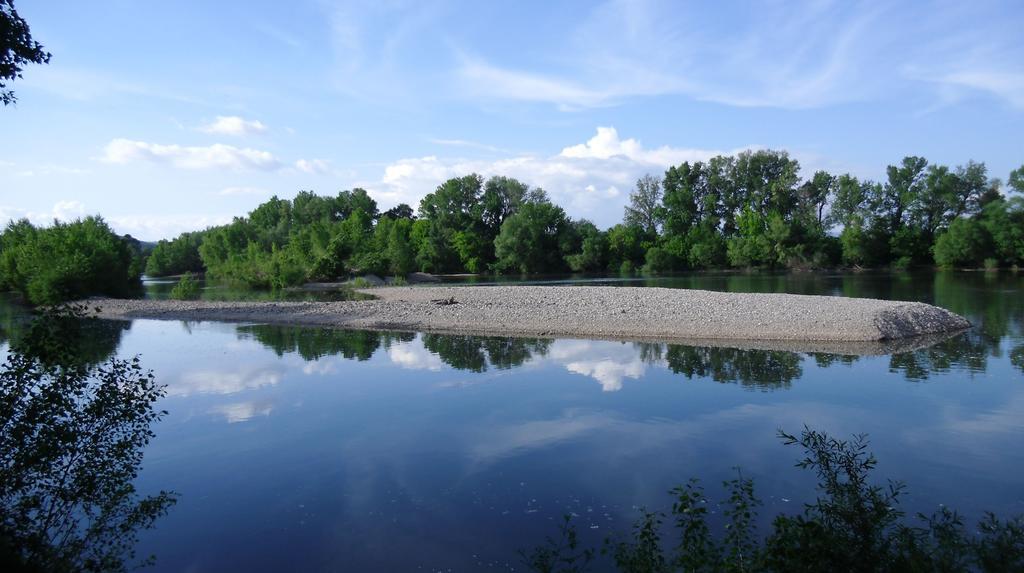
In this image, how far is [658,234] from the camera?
343 ft

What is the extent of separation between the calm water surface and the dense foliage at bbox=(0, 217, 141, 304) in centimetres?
A: 3035

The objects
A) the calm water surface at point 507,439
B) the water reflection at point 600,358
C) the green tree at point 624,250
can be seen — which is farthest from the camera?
the green tree at point 624,250

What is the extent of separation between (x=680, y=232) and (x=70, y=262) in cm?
8073

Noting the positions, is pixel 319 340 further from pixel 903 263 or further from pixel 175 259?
pixel 175 259

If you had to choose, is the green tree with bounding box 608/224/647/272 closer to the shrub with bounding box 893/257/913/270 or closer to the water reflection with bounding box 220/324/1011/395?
the shrub with bounding box 893/257/913/270

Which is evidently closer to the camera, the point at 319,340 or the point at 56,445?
the point at 56,445

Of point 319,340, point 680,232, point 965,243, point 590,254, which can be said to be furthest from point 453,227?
point 319,340

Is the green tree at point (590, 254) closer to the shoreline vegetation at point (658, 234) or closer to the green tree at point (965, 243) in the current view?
the shoreline vegetation at point (658, 234)

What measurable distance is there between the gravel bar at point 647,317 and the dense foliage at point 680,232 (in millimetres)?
31523

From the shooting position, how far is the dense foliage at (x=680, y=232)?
74.6m

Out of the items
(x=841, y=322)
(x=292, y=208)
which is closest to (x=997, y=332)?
(x=841, y=322)

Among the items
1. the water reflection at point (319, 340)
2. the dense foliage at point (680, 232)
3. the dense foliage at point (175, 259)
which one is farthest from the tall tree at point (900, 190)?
the dense foliage at point (175, 259)

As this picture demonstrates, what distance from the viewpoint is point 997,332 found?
84.9 feet

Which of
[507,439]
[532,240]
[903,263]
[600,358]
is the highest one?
[532,240]
